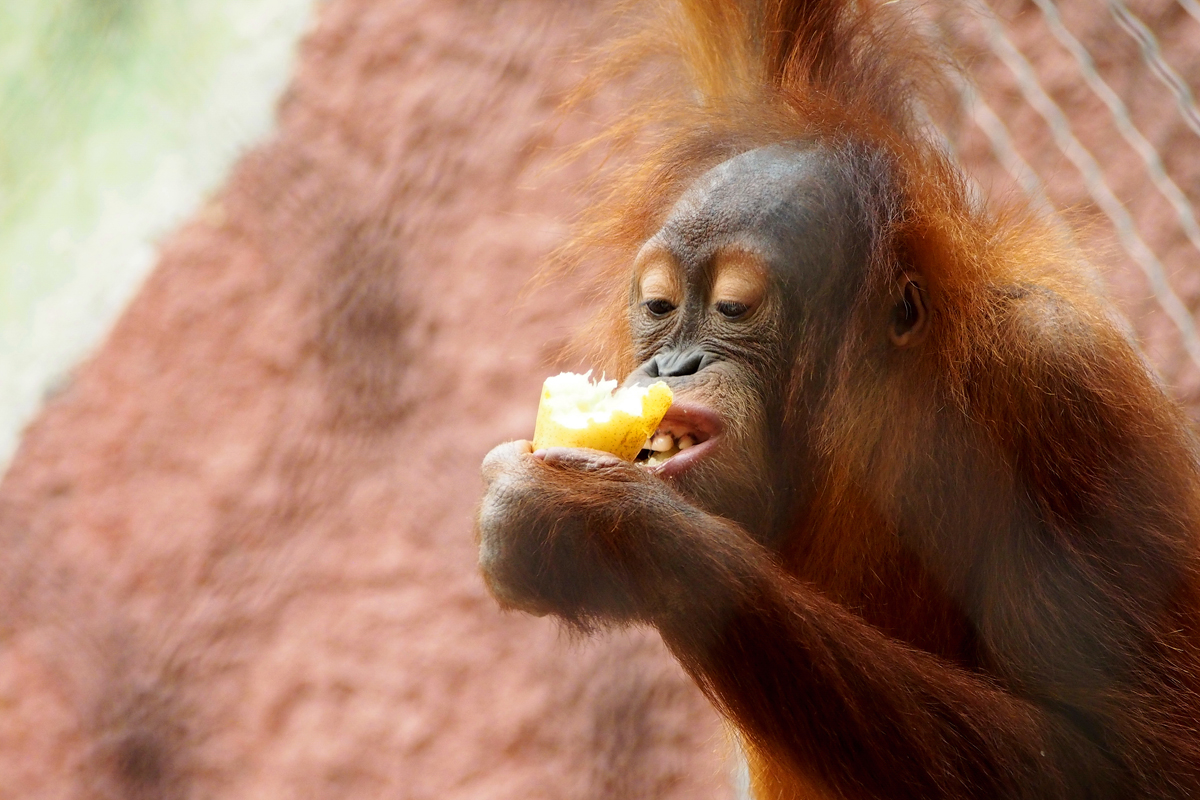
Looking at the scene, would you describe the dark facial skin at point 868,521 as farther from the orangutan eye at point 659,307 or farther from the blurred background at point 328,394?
the blurred background at point 328,394

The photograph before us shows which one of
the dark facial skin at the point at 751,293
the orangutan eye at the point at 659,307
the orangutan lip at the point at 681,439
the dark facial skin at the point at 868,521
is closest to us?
the dark facial skin at the point at 868,521

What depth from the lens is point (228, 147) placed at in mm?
2879

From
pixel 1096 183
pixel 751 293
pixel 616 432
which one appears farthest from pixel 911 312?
pixel 1096 183

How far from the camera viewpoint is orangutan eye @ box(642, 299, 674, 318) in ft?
6.49

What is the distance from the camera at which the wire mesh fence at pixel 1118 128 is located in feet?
9.79

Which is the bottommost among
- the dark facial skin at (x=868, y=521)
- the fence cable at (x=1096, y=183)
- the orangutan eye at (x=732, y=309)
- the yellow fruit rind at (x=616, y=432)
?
the fence cable at (x=1096, y=183)

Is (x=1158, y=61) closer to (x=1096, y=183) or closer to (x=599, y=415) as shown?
(x=1096, y=183)

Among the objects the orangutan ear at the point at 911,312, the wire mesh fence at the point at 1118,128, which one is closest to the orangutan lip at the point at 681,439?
the orangutan ear at the point at 911,312

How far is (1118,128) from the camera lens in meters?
3.13

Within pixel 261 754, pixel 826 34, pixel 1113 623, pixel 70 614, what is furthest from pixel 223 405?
pixel 1113 623

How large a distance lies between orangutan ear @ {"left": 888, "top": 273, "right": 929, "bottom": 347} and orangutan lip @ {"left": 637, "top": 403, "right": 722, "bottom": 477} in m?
0.33

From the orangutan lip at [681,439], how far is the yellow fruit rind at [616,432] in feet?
0.24

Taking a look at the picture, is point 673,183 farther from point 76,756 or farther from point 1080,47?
point 76,756

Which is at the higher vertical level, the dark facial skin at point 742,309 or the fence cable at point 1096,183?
the dark facial skin at point 742,309
